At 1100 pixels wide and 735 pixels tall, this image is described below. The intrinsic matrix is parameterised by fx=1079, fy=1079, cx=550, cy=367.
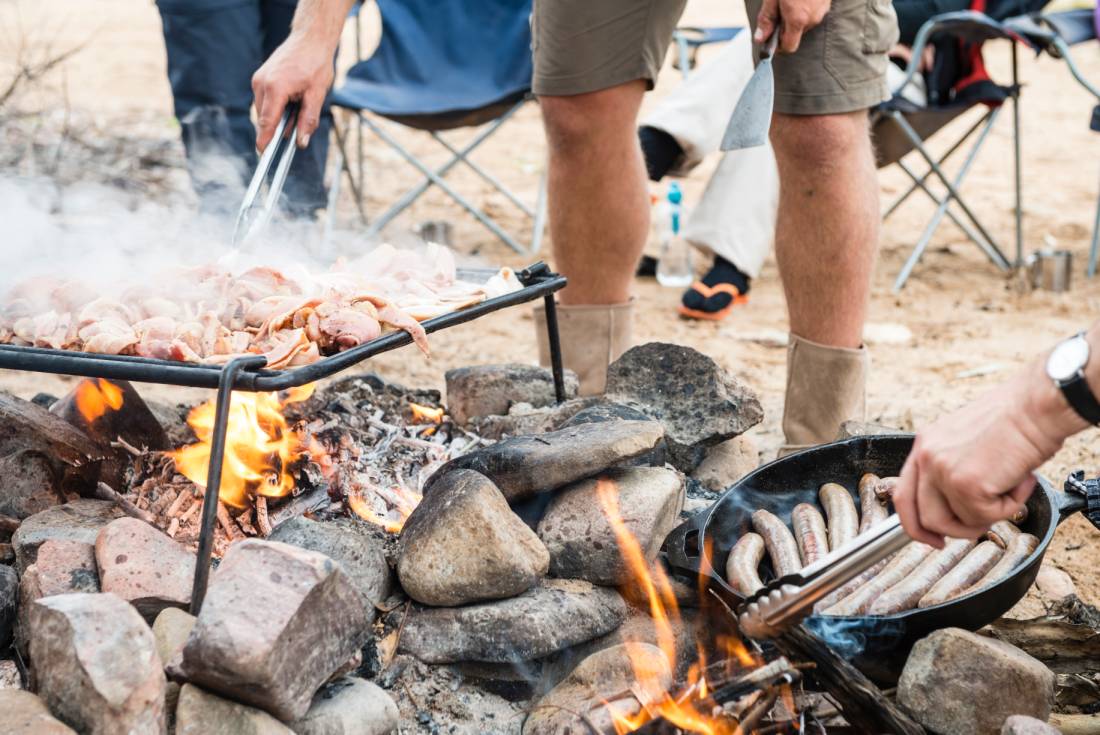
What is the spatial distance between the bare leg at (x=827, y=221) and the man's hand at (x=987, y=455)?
1637 mm

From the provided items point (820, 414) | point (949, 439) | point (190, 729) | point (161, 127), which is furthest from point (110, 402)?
point (161, 127)

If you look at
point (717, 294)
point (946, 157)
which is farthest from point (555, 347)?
point (946, 157)

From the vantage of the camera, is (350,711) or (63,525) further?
(63,525)

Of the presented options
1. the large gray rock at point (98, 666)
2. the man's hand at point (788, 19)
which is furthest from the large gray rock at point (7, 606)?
the man's hand at point (788, 19)

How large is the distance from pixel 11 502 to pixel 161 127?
245 inches

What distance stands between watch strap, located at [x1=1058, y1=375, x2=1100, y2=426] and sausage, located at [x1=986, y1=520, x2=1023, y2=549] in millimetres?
1006

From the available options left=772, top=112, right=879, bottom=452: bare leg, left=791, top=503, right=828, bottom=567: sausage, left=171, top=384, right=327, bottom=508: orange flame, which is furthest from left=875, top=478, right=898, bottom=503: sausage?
left=171, top=384, right=327, bottom=508: orange flame

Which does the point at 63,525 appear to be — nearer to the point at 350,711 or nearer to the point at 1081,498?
the point at 350,711

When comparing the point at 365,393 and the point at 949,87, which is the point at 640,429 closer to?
the point at 365,393

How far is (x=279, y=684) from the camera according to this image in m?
1.80

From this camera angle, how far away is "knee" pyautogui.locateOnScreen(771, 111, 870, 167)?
9.66 ft

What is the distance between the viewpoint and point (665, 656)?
2137 mm

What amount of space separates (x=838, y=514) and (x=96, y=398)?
6.31 feet

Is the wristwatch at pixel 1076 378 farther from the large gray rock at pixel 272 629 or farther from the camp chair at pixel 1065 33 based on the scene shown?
the camp chair at pixel 1065 33
